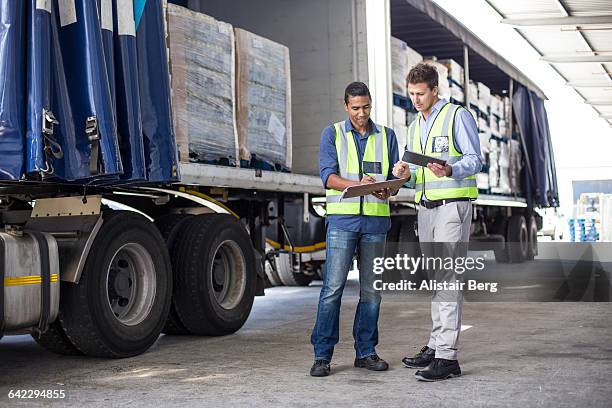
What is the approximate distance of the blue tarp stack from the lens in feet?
16.4

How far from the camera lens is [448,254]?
509 centimetres

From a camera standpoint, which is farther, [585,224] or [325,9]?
[585,224]

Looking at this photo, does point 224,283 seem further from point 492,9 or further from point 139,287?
point 492,9

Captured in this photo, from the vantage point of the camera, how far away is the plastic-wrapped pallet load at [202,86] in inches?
262

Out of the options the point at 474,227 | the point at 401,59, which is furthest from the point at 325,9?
the point at 474,227

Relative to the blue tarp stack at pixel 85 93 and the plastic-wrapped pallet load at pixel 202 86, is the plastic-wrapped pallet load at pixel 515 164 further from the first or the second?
the blue tarp stack at pixel 85 93

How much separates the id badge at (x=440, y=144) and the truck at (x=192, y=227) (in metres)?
1.87

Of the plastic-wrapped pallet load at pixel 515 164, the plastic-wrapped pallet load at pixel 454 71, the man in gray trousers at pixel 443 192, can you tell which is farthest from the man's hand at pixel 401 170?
the plastic-wrapped pallet load at pixel 515 164

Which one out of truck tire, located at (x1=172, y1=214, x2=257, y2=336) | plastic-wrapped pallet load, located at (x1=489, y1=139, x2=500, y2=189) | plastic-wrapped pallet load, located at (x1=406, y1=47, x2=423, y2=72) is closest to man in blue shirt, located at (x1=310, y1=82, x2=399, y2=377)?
truck tire, located at (x1=172, y1=214, x2=257, y2=336)

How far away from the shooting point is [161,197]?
739cm

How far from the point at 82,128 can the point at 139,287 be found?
1560 millimetres

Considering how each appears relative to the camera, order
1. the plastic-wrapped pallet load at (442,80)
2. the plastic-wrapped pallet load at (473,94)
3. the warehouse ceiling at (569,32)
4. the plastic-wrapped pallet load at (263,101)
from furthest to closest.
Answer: the warehouse ceiling at (569,32), the plastic-wrapped pallet load at (473,94), the plastic-wrapped pallet load at (442,80), the plastic-wrapped pallet load at (263,101)

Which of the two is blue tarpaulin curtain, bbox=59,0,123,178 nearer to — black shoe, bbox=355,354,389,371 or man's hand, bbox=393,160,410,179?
man's hand, bbox=393,160,410,179

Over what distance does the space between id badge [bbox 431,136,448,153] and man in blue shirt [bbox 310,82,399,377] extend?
0.36 metres
